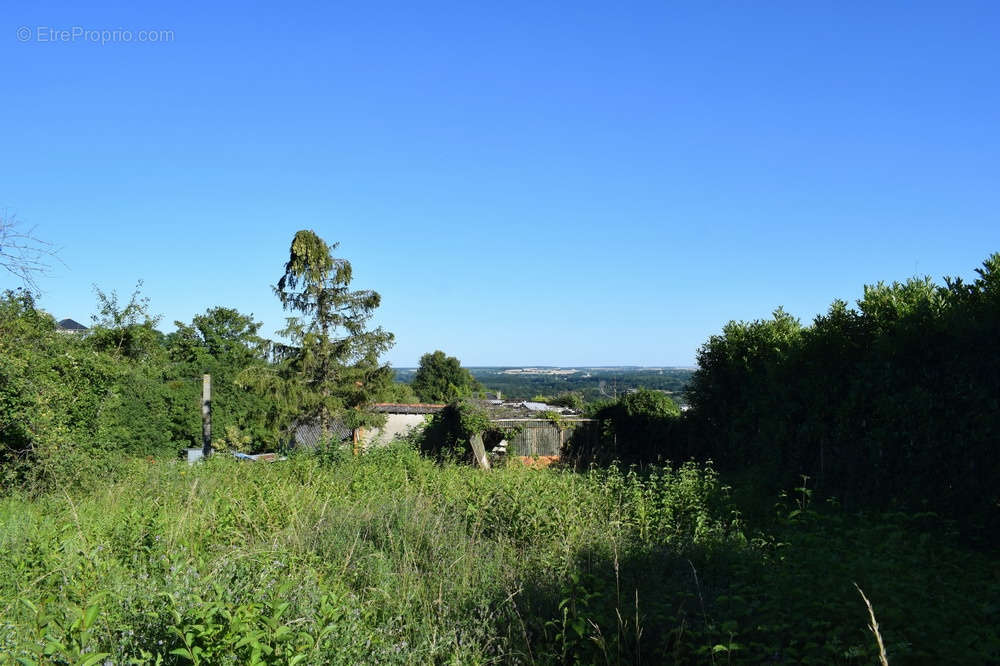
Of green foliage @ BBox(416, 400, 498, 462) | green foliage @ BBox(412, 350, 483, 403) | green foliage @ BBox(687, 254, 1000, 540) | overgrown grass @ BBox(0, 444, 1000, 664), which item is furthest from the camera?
green foliage @ BBox(412, 350, 483, 403)

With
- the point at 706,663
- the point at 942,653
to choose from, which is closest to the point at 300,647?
the point at 706,663

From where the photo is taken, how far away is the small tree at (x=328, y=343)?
21.6m

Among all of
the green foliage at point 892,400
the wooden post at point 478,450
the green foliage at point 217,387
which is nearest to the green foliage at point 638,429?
the wooden post at point 478,450

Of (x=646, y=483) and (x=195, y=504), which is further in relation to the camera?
(x=646, y=483)

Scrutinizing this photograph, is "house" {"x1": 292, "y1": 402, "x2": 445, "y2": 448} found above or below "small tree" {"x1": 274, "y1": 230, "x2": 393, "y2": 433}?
below

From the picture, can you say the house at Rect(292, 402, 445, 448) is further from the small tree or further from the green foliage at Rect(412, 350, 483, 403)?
the green foliage at Rect(412, 350, 483, 403)

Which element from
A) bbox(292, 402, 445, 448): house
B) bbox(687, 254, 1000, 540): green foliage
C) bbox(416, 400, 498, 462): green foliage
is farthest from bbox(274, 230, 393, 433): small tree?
bbox(687, 254, 1000, 540): green foliage

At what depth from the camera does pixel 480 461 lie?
12414mm

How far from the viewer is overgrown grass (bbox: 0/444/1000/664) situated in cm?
298

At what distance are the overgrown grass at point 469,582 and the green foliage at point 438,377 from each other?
179ft

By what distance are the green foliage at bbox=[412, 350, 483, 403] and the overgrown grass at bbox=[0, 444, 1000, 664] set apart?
5441cm

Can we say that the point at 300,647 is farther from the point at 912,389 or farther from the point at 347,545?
the point at 912,389

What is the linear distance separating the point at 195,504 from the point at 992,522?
23.7ft

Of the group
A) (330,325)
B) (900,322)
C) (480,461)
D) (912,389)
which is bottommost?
(480,461)
